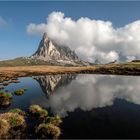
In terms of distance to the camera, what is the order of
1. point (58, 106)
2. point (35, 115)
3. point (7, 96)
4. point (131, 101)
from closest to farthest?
point (35, 115)
point (58, 106)
point (131, 101)
point (7, 96)

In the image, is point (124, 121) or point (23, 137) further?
point (124, 121)

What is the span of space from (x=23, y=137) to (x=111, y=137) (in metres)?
11.7

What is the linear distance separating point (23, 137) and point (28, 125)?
505cm

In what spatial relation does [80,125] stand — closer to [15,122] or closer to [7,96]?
[15,122]

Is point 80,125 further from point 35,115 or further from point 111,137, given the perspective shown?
point 35,115

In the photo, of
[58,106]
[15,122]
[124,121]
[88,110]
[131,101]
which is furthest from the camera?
[131,101]

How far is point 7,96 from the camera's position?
57.5m

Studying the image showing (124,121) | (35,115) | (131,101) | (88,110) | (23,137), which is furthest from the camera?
(131,101)

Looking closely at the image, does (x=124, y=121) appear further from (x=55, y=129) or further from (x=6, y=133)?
(x=6, y=133)

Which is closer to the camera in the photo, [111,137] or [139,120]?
[111,137]

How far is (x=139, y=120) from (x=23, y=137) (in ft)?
64.1

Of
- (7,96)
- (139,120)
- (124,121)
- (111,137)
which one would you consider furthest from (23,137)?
(7,96)

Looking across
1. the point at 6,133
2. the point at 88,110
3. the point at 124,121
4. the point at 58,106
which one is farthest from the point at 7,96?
the point at 124,121

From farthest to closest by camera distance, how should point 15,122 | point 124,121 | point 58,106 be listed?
point 58,106 → point 124,121 → point 15,122
